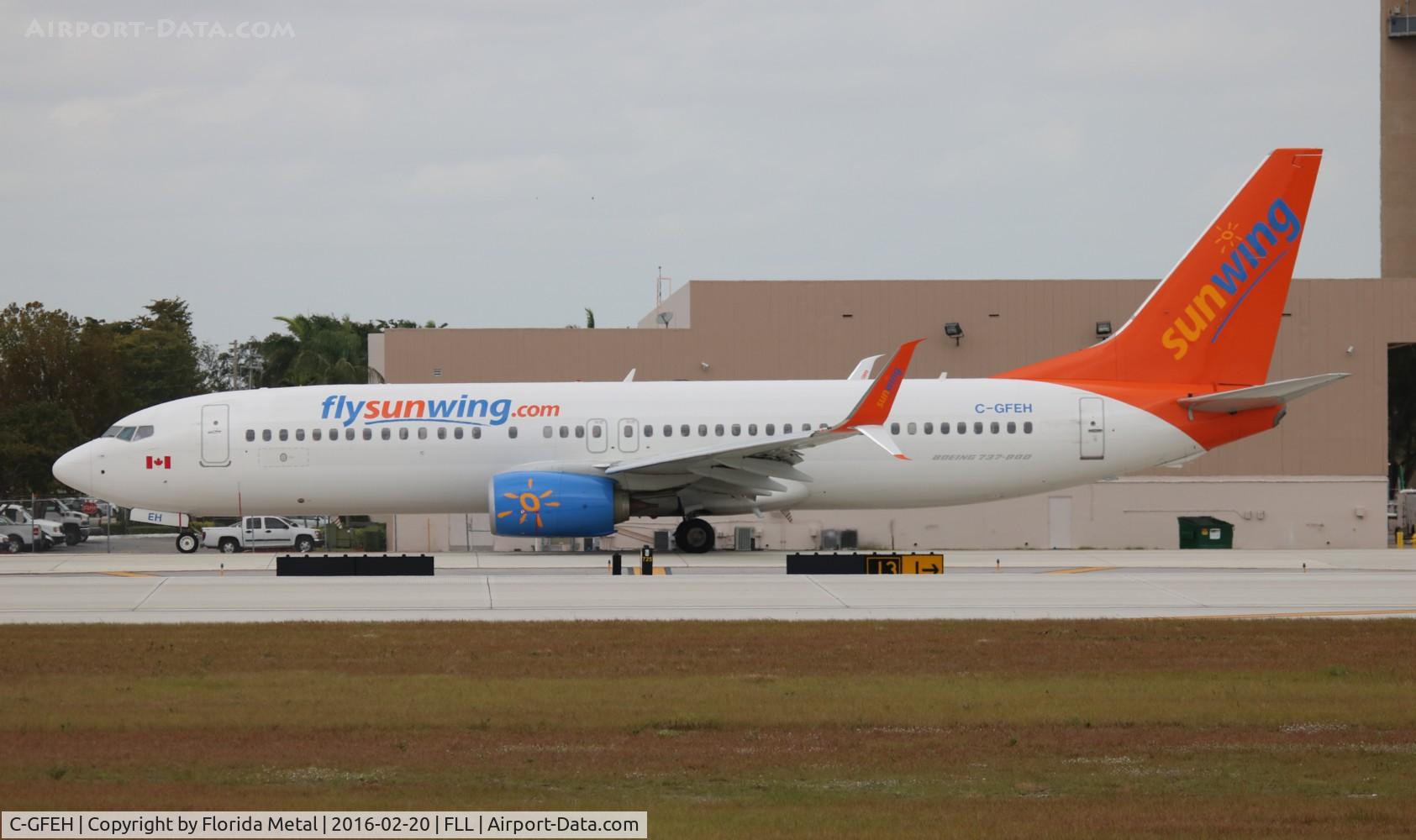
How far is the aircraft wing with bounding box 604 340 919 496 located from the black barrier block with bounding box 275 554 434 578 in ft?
16.3

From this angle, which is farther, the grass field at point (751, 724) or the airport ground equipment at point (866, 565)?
the airport ground equipment at point (866, 565)

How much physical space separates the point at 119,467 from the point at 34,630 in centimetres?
1336

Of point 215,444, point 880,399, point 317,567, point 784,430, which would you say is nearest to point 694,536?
point 784,430

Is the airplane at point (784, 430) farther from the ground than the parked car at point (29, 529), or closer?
farther from the ground

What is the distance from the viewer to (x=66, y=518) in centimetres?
4859

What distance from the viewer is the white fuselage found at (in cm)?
3131

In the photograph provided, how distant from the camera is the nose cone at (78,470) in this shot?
31406 millimetres

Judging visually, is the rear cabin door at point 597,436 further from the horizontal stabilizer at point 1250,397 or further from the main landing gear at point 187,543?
the horizontal stabilizer at point 1250,397

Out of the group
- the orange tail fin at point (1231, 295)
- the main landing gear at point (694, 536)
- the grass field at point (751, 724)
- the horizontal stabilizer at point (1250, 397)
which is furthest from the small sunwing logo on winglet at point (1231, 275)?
the grass field at point (751, 724)

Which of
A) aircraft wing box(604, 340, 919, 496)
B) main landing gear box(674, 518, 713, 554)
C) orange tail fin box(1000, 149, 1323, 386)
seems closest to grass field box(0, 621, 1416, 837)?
aircraft wing box(604, 340, 919, 496)

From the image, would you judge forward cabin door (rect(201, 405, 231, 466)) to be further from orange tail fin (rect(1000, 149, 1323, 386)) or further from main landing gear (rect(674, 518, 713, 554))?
orange tail fin (rect(1000, 149, 1323, 386))

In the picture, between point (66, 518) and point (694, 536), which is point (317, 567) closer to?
point (694, 536)

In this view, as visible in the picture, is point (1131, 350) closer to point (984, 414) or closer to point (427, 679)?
point (984, 414)

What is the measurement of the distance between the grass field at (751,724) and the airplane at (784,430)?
40.7ft
